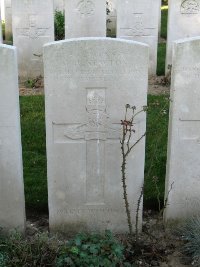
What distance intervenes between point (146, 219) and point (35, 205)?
1085 mm

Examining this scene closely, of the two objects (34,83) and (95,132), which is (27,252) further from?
(34,83)

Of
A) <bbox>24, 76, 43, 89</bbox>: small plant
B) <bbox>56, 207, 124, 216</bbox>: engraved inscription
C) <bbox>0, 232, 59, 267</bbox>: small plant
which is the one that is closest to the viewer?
<bbox>0, 232, 59, 267</bbox>: small plant

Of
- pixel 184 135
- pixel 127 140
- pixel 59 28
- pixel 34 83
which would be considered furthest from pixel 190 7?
pixel 127 140

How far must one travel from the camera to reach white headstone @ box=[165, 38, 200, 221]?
403 centimetres

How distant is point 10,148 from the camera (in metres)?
4.14

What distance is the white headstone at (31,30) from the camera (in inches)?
369

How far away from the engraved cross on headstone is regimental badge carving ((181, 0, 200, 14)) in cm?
566

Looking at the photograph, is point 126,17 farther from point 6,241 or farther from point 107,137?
point 6,241

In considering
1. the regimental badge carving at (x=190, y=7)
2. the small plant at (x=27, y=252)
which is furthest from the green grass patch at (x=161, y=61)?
the small plant at (x=27, y=252)

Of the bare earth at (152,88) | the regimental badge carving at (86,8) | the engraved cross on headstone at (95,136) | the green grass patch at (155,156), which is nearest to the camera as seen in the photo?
the engraved cross on headstone at (95,136)

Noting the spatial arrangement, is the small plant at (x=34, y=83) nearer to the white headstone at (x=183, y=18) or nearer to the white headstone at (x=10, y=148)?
the white headstone at (x=183, y=18)

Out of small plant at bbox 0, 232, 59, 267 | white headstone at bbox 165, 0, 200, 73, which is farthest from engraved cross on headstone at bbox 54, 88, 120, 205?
white headstone at bbox 165, 0, 200, 73

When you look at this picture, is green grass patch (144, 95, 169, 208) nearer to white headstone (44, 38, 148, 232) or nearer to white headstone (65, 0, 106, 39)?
white headstone (44, 38, 148, 232)

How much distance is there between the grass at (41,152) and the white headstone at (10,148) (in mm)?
553
